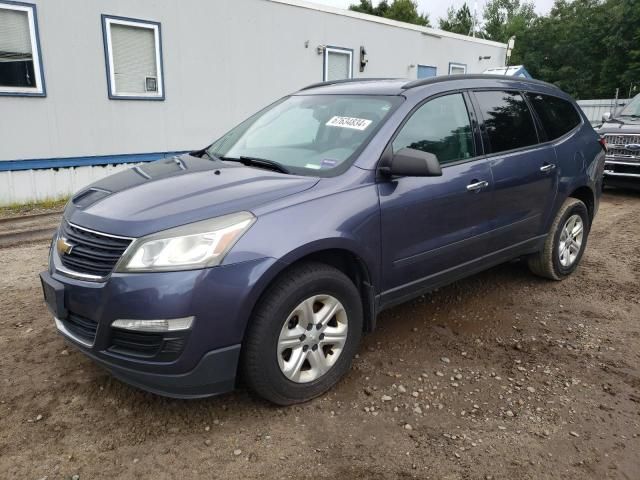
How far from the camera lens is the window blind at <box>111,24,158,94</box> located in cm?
841

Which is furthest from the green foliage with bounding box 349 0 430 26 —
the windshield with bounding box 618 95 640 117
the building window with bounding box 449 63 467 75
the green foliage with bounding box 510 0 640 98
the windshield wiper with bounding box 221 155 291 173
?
the windshield wiper with bounding box 221 155 291 173

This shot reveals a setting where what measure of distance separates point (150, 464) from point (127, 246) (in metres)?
1.00

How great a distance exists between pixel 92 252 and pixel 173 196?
48 cm

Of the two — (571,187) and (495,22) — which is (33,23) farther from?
(495,22)

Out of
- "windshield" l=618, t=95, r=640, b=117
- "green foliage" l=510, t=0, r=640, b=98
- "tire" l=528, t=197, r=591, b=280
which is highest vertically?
"green foliage" l=510, t=0, r=640, b=98

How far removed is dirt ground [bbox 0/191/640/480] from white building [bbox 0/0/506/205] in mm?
4792

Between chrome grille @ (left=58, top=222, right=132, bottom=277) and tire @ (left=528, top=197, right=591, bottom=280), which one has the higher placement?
chrome grille @ (left=58, top=222, right=132, bottom=277)

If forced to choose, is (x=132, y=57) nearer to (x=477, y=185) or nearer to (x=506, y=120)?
(x=506, y=120)

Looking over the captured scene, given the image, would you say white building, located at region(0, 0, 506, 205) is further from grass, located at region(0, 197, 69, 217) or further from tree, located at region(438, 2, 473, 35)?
tree, located at region(438, 2, 473, 35)

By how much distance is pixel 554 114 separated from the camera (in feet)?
14.8

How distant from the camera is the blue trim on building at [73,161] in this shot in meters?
7.74

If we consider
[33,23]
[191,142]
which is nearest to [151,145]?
[191,142]

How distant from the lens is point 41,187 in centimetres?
805

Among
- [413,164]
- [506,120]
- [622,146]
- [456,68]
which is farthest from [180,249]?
[456,68]
